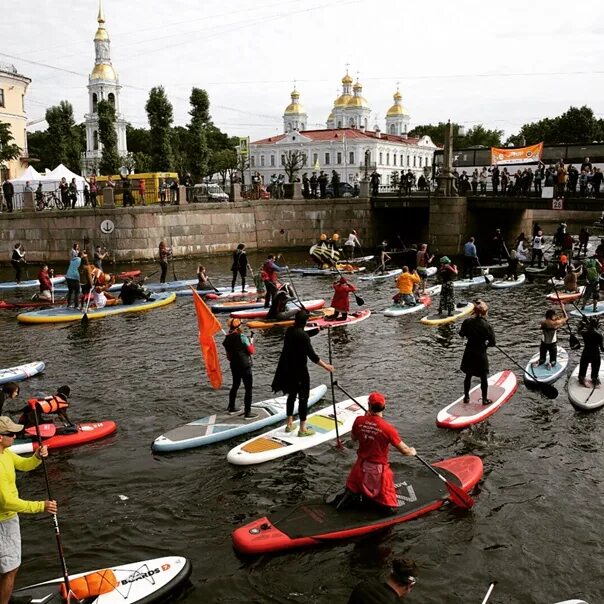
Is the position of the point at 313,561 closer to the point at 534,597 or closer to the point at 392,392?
the point at 534,597

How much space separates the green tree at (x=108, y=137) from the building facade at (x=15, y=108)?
7893mm

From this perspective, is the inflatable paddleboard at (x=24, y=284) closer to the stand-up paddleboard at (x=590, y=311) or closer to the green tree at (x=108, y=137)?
the stand-up paddleboard at (x=590, y=311)

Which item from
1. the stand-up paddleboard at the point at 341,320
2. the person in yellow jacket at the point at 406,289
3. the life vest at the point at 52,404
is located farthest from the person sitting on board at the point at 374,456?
the person in yellow jacket at the point at 406,289

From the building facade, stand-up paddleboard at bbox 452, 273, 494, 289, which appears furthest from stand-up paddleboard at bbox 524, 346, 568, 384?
the building facade

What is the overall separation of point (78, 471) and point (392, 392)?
606 cm

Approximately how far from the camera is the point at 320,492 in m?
8.85

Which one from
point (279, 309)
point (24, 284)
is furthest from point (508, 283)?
point (24, 284)

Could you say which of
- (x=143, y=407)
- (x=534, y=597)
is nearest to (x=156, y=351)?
(x=143, y=407)

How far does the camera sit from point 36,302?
22.1 m

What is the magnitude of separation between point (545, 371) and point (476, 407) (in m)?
2.95

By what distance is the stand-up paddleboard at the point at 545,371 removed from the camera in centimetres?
1296

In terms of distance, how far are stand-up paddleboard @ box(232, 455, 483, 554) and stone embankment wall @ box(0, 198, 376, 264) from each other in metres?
23.4

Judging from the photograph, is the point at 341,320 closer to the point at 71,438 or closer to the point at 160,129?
the point at 71,438

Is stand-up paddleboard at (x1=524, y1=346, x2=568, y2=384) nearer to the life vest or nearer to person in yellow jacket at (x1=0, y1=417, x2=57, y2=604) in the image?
the life vest
